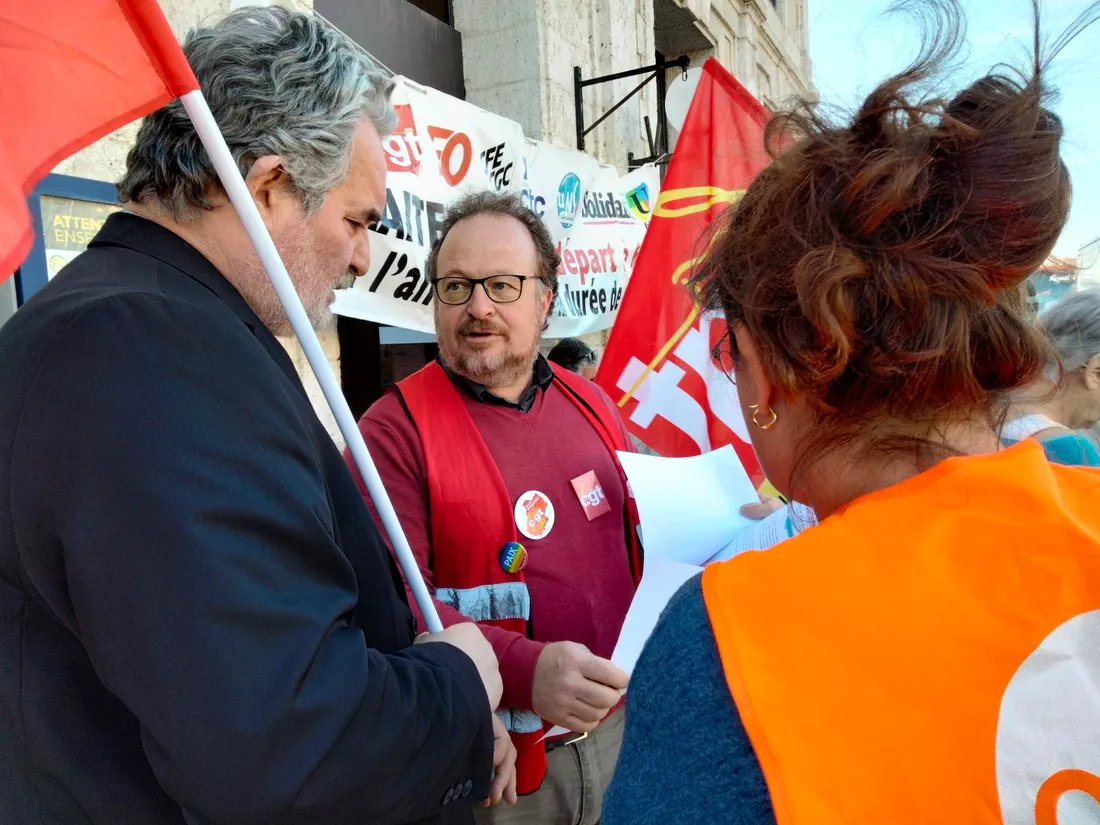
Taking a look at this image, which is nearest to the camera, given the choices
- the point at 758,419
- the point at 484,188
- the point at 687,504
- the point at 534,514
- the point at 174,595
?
the point at 174,595

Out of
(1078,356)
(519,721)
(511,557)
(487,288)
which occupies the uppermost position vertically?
(487,288)

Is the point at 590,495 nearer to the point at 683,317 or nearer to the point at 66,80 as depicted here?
the point at 683,317

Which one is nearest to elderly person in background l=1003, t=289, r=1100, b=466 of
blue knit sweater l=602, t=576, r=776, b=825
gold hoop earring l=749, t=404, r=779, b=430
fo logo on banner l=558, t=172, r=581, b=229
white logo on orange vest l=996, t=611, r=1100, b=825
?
gold hoop earring l=749, t=404, r=779, b=430

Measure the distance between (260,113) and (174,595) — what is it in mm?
674

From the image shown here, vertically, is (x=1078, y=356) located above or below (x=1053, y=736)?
above

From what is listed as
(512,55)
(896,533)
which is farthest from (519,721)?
(512,55)

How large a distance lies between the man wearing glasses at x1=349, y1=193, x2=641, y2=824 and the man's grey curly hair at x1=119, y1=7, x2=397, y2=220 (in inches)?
30.8

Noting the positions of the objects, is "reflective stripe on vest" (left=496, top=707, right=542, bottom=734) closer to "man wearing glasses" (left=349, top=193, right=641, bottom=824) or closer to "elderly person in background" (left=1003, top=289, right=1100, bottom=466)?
"man wearing glasses" (left=349, top=193, right=641, bottom=824)

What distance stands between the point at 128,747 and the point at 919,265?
99cm

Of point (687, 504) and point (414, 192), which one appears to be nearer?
point (687, 504)

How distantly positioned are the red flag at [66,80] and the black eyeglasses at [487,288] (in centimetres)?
120

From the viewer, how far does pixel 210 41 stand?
1.11 meters

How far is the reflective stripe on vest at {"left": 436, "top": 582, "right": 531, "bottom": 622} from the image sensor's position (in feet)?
5.52

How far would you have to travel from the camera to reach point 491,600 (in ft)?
5.54
